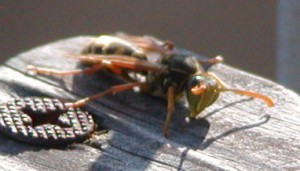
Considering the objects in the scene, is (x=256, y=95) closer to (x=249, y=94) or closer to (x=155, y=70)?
(x=249, y=94)

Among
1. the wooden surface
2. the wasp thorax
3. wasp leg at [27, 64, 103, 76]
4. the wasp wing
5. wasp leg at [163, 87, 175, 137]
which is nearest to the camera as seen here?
the wooden surface

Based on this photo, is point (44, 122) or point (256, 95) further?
point (256, 95)

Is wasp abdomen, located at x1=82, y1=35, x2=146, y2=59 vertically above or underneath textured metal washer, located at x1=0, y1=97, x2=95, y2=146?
above

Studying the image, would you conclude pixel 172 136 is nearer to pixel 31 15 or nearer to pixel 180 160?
pixel 180 160

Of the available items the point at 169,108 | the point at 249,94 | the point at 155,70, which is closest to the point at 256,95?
the point at 249,94

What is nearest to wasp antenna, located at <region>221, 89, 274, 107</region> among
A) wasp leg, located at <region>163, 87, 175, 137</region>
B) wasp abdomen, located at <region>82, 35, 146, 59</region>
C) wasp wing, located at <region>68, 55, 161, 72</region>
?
wasp leg, located at <region>163, 87, 175, 137</region>

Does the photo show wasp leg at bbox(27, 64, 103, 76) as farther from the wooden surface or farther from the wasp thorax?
the wasp thorax
